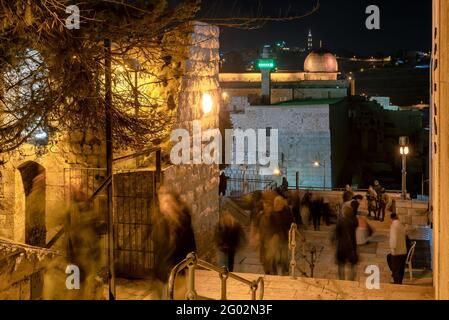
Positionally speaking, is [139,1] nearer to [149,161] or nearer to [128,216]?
[149,161]

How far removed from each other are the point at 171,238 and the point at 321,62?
41.9 meters

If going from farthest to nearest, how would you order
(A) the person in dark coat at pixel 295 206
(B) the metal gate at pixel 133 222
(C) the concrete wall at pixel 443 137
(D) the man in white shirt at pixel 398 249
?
1. (A) the person in dark coat at pixel 295 206
2. (D) the man in white shirt at pixel 398 249
3. (B) the metal gate at pixel 133 222
4. (C) the concrete wall at pixel 443 137

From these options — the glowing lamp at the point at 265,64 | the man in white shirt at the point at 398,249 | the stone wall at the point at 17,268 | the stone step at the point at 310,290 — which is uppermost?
the glowing lamp at the point at 265,64

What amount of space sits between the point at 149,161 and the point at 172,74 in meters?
1.23

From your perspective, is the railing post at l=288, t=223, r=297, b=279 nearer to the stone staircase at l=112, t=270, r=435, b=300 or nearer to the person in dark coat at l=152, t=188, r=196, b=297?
the stone staircase at l=112, t=270, r=435, b=300

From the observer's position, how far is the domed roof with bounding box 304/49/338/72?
4609 centimetres

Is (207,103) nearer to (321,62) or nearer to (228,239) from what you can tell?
(228,239)

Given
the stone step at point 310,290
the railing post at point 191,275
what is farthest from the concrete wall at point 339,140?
the railing post at point 191,275

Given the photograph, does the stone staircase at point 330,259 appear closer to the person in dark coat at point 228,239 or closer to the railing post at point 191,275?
the person in dark coat at point 228,239

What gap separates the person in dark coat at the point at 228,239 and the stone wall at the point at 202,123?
0.52 feet

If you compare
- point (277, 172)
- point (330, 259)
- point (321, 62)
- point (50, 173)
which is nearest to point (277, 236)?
point (330, 259)

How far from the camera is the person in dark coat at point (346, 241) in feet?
27.9

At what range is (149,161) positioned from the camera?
8.15 meters

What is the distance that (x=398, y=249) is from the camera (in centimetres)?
838
